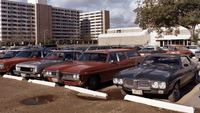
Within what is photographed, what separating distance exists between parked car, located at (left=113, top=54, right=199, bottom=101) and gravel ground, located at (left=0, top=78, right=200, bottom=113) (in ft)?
1.83

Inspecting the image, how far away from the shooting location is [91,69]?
10.6 meters

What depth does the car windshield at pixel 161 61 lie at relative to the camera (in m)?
10.00

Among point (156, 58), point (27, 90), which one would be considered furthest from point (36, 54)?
point (156, 58)

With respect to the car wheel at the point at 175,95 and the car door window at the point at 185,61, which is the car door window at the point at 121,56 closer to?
the car door window at the point at 185,61

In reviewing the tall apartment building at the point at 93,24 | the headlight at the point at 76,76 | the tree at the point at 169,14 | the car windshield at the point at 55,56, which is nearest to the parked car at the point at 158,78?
the headlight at the point at 76,76

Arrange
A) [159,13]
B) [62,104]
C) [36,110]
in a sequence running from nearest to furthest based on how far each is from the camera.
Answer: [36,110], [62,104], [159,13]

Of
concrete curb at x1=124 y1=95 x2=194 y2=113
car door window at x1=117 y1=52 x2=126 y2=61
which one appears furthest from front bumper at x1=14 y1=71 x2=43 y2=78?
concrete curb at x1=124 y1=95 x2=194 y2=113

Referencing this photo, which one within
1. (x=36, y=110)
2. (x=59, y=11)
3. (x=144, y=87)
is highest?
(x=59, y=11)

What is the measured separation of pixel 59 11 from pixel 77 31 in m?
15.7

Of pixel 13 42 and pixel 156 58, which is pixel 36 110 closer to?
pixel 156 58

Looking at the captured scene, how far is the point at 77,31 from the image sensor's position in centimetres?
16462

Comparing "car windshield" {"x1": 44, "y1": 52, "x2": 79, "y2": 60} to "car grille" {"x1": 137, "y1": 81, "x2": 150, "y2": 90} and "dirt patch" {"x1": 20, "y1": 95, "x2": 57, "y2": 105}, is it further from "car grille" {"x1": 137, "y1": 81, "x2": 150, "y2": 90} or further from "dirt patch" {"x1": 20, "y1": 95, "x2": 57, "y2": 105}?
"car grille" {"x1": 137, "y1": 81, "x2": 150, "y2": 90}

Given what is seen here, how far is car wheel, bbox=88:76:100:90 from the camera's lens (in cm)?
1071

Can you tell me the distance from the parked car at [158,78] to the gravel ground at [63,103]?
22.0 inches
